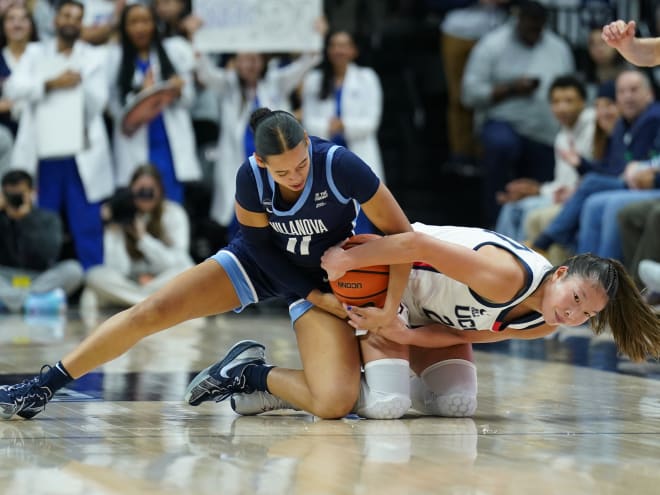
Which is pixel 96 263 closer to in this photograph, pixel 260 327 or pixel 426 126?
pixel 260 327

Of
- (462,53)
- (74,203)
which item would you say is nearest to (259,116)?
(74,203)

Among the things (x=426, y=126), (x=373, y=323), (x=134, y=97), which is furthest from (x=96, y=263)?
(x=373, y=323)

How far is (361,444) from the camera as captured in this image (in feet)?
10.4

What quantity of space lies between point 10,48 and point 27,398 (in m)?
5.49

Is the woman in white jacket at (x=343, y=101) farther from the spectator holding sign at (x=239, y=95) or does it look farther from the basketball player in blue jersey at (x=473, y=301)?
the basketball player in blue jersey at (x=473, y=301)

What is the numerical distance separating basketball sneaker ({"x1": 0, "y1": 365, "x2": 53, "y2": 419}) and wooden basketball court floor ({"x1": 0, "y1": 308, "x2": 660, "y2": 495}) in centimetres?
3

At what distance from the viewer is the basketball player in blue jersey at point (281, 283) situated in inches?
138

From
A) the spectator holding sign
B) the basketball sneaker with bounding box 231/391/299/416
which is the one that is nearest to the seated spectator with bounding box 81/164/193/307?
the spectator holding sign

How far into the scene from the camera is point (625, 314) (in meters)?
3.56

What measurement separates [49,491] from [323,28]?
662 centimetres

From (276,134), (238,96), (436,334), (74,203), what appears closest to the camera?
(276,134)

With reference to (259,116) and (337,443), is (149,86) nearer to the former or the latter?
(259,116)

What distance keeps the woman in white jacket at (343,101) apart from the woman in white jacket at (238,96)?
0.51 ft

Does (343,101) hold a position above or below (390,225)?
below
